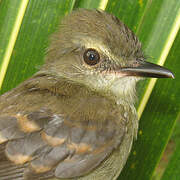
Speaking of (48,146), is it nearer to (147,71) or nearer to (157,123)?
(147,71)

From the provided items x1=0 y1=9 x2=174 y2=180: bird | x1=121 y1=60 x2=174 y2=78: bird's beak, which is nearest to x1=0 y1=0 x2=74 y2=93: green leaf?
x1=0 y1=9 x2=174 y2=180: bird

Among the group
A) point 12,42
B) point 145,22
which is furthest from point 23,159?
point 145,22

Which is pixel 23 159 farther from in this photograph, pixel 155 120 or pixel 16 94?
pixel 155 120

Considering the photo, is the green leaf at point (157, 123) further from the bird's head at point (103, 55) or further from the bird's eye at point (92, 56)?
the bird's eye at point (92, 56)

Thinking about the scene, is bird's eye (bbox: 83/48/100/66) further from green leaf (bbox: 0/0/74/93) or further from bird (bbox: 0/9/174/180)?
green leaf (bbox: 0/0/74/93)

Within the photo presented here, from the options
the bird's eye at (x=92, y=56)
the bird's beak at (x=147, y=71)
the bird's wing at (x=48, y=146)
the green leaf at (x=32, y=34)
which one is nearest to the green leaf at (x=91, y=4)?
the green leaf at (x=32, y=34)

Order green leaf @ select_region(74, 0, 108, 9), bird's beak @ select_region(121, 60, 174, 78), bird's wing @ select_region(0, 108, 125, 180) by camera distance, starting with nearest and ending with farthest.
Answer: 1. bird's wing @ select_region(0, 108, 125, 180)
2. bird's beak @ select_region(121, 60, 174, 78)
3. green leaf @ select_region(74, 0, 108, 9)
